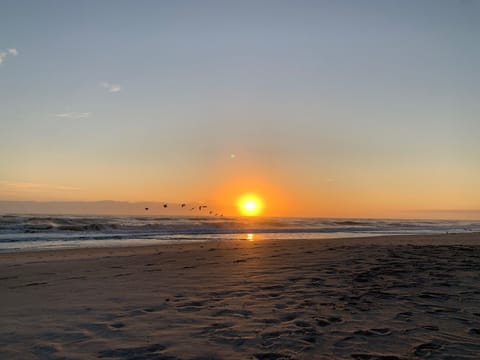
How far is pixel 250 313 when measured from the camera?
522cm

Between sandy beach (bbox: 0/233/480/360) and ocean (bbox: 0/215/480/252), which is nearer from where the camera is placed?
sandy beach (bbox: 0/233/480/360)

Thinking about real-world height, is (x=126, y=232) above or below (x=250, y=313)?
below

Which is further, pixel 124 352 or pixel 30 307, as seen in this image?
pixel 30 307

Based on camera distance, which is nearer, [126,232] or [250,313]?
[250,313]

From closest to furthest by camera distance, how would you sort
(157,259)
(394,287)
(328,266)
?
(394,287) < (328,266) < (157,259)

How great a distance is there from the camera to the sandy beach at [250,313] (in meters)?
4.00

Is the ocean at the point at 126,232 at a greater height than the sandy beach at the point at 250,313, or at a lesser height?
lesser

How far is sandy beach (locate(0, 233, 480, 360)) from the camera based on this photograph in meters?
4.00

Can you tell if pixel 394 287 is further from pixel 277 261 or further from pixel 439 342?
pixel 277 261

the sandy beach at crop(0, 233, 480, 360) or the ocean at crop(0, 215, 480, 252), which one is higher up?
the sandy beach at crop(0, 233, 480, 360)

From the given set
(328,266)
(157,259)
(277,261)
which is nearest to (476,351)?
(328,266)

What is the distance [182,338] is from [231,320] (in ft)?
2.62

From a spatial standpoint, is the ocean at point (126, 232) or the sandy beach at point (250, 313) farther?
the ocean at point (126, 232)

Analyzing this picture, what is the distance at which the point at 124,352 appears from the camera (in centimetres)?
396
